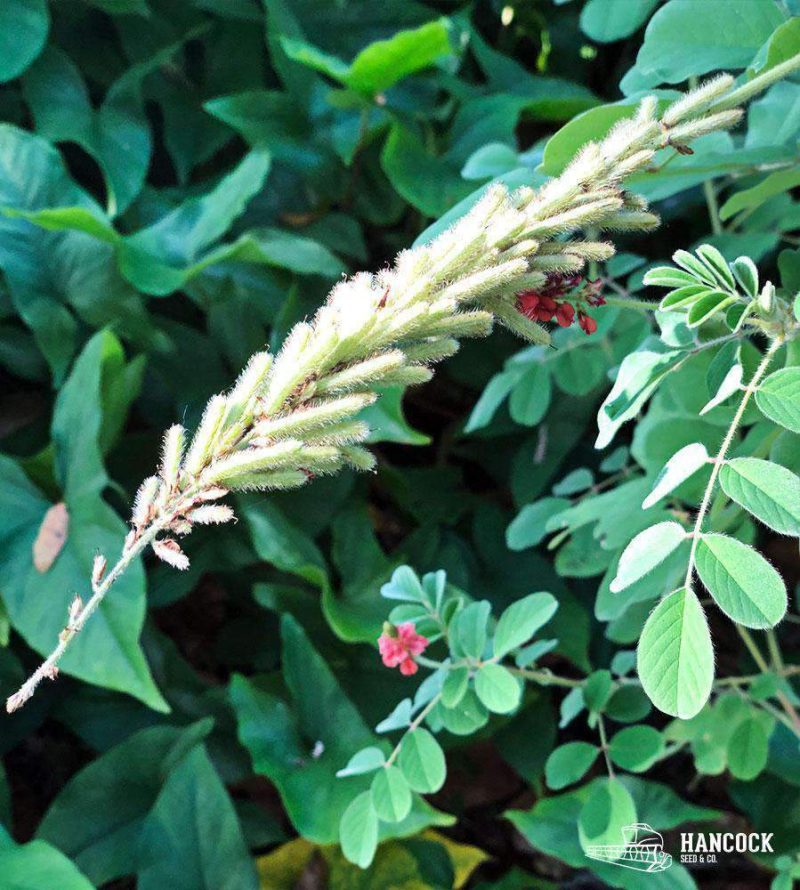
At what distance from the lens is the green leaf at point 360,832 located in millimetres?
732

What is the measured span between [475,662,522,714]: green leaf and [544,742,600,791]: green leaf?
14 centimetres

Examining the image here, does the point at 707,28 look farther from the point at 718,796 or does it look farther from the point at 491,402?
the point at 718,796

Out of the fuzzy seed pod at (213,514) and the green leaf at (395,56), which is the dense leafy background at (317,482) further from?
the fuzzy seed pod at (213,514)

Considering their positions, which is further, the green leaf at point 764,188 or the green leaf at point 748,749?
the green leaf at point 748,749

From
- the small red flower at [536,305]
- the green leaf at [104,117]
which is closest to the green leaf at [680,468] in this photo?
the small red flower at [536,305]

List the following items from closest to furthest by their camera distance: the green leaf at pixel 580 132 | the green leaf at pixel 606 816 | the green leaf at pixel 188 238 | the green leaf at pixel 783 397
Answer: the green leaf at pixel 783 397 → the green leaf at pixel 580 132 → the green leaf at pixel 606 816 → the green leaf at pixel 188 238

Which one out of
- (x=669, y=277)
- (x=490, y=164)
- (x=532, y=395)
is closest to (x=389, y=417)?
(x=532, y=395)

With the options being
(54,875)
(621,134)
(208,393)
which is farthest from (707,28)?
(54,875)

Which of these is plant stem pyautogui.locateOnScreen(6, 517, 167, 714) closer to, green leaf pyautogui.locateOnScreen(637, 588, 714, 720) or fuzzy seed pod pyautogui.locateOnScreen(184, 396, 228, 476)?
fuzzy seed pod pyautogui.locateOnScreen(184, 396, 228, 476)

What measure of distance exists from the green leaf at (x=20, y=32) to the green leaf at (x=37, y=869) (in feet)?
2.84

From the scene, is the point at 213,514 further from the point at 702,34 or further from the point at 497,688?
the point at 702,34

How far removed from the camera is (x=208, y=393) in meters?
1.18

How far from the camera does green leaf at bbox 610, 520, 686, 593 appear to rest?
1.57 ft

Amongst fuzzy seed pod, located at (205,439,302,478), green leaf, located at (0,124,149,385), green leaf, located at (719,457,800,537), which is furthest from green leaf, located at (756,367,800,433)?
green leaf, located at (0,124,149,385)
